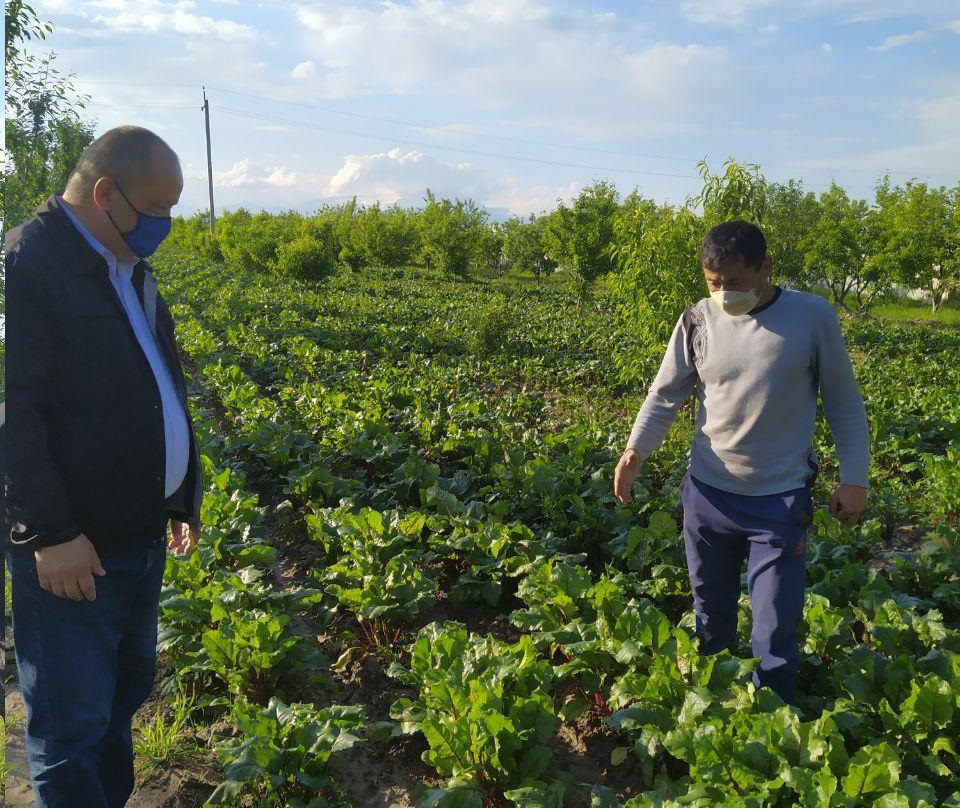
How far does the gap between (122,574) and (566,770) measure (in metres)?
2.05

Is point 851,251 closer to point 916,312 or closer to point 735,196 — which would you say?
point 916,312

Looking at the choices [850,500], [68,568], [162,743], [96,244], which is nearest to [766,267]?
[850,500]

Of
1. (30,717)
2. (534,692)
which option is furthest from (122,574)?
(534,692)

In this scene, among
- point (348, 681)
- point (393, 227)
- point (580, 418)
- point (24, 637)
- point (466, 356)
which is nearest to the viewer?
point (24, 637)

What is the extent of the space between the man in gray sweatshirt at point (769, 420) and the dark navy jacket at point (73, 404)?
2051mm

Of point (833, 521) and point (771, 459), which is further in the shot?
point (833, 521)

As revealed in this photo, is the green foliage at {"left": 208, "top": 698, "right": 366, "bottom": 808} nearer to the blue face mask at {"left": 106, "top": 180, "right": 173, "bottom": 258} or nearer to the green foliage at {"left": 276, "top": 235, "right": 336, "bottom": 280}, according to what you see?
the blue face mask at {"left": 106, "top": 180, "right": 173, "bottom": 258}

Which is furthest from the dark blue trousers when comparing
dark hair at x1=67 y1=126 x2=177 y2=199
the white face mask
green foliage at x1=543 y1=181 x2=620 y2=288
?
green foliage at x1=543 y1=181 x2=620 y2=288

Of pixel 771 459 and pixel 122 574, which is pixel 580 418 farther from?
pixel 122 574

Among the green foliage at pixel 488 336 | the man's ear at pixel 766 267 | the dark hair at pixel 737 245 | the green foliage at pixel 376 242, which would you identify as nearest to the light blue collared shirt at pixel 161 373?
the dark hair at pixel 737 245

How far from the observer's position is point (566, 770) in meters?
3.07

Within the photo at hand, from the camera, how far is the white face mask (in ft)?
8.76

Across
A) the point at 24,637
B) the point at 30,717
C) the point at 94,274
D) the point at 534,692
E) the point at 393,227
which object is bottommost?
the point at 534,692

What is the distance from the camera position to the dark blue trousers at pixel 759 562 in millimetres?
2682
